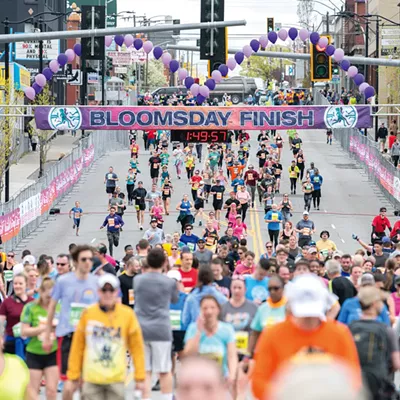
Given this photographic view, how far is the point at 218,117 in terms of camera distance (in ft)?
115

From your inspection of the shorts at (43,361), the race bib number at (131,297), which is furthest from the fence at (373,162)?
the shorts at (43,361)

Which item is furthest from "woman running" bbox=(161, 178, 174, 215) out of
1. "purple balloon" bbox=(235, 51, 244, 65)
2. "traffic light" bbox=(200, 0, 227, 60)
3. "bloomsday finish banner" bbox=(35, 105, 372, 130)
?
"traffic light" bbox=(200, 0, 227, 60)

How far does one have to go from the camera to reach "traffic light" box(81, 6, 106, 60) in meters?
25.2

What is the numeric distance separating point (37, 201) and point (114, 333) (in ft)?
97.0

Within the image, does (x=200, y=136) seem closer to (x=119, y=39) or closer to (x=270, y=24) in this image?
(x=119, y=39)

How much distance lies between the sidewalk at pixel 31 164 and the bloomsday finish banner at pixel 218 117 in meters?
8.64

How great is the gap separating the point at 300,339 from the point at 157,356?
4.13m

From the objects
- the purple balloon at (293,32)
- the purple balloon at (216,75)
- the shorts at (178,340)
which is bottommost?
the shorts at (178,340)

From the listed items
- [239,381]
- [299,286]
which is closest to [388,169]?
[239,381]

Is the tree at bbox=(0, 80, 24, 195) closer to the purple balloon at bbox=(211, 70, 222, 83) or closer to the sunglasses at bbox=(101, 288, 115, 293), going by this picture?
the purple balloon at bbox=(211, 70, 222, 83)

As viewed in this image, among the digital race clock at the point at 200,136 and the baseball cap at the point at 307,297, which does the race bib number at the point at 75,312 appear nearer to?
the baseball cap at the point at 307,297

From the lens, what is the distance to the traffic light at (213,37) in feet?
83.4

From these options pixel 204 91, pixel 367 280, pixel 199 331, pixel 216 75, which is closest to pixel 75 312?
pixel 199 331

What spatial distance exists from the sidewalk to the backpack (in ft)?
116
